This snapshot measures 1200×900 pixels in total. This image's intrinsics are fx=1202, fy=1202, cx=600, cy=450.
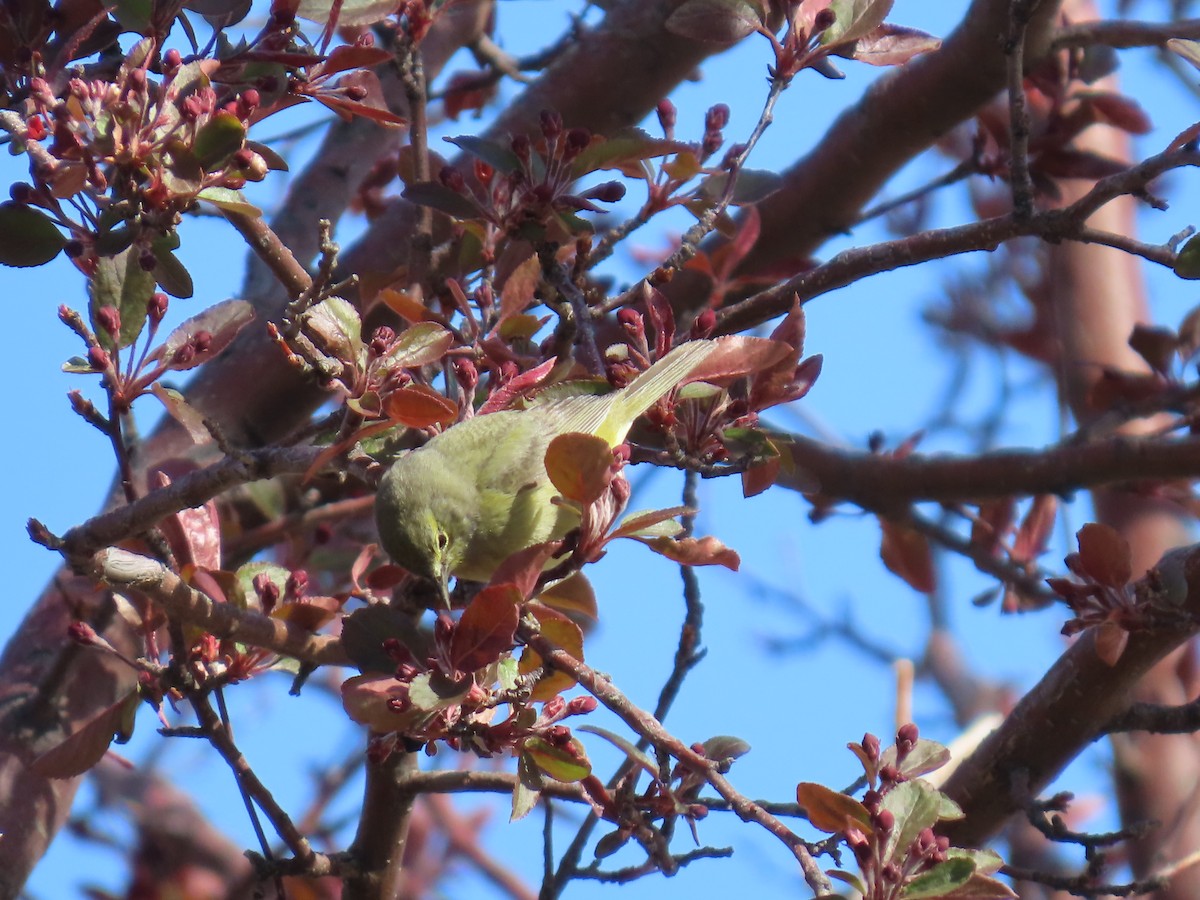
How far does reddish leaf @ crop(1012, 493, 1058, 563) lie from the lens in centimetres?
340

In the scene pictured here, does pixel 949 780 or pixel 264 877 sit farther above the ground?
pixel 949 780

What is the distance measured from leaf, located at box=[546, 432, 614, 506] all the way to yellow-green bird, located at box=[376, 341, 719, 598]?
32 centimetres

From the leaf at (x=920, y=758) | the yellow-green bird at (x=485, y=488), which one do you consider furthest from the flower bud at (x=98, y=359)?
the leaf at (x=920, y=758)

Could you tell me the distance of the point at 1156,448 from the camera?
9.50ft

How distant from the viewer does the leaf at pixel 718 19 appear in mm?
2096

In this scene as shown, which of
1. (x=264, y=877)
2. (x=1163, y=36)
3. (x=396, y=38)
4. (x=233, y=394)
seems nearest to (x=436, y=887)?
(x=233, y=394)

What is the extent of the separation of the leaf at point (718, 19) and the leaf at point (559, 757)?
1.23m

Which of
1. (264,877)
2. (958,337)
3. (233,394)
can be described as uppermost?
(958,337)

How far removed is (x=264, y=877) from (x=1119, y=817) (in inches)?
121

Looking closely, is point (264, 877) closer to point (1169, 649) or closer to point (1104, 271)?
point (1169, 649)

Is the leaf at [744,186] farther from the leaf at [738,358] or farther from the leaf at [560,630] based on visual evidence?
the leaf at [560,630]

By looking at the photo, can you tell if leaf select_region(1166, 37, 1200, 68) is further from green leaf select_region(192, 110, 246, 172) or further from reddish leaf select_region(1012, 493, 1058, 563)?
reddish leaf select_region(1012, 493, 1058, 563)

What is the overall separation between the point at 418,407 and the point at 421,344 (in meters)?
0.14

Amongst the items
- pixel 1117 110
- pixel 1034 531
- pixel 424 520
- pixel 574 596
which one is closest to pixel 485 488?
pixel 424 520
